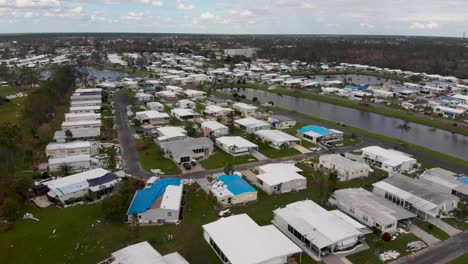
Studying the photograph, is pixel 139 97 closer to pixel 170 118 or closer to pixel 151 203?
pixel 170 118

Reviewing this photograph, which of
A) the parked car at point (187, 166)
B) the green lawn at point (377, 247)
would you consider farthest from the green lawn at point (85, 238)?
the green lawn at point (377, 247)

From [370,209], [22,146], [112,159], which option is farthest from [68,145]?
[370,209]

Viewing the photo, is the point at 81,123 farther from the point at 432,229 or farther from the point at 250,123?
the point at 432,229

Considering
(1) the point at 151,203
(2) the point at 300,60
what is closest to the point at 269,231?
(1) the point at 151,203

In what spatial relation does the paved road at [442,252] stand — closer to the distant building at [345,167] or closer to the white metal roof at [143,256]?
the distant building at [345,167]

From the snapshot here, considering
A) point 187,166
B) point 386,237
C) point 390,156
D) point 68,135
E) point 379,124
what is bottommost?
point 386,237
